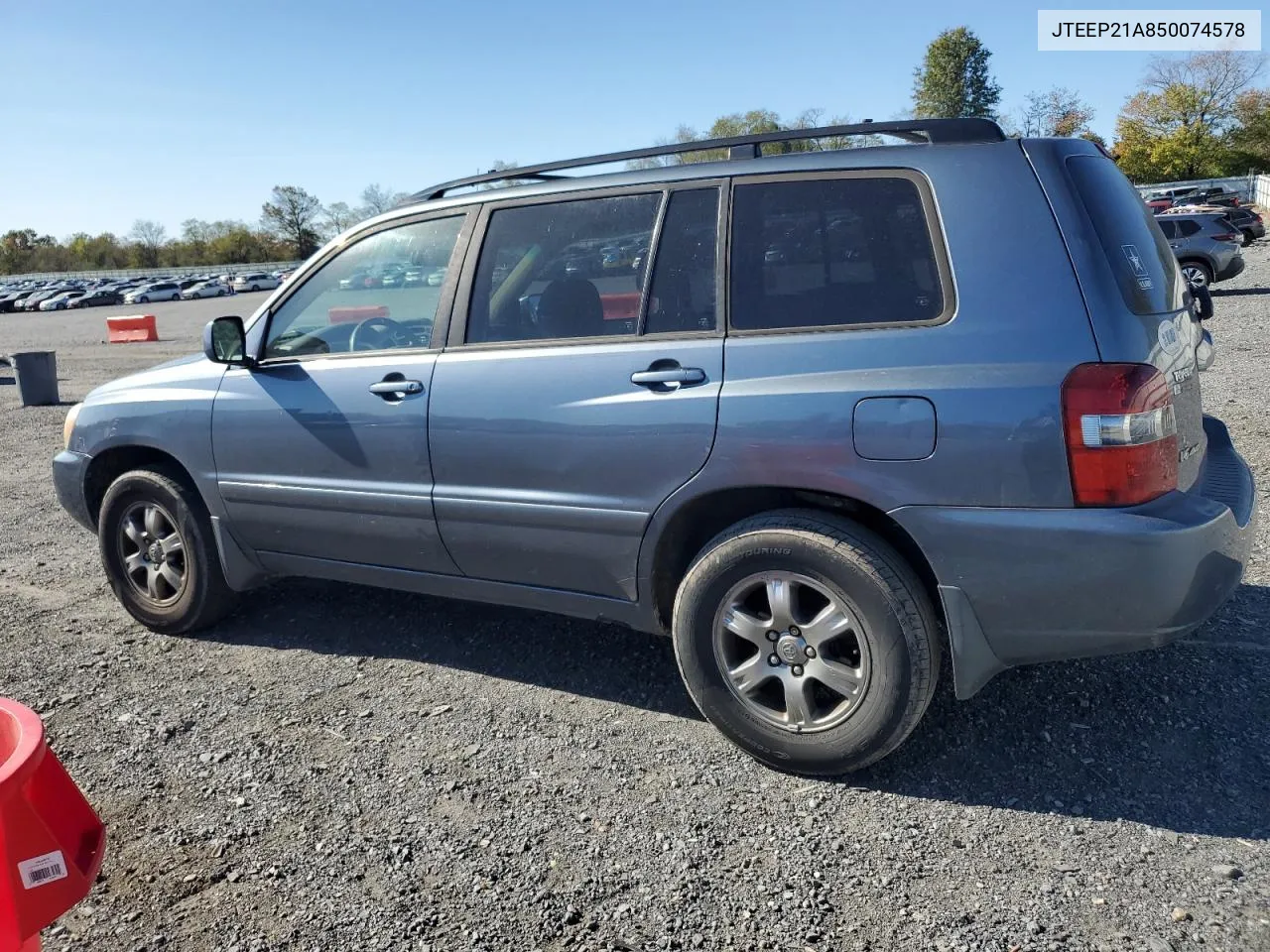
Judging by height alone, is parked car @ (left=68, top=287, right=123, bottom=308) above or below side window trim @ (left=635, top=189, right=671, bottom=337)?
above

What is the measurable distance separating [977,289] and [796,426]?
0.64 metres

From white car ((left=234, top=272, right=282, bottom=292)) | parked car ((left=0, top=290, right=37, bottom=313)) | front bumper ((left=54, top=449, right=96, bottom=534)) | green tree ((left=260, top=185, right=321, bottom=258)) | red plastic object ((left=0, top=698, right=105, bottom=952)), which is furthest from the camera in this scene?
green tree ((left=260, top=185, right=321, bottom=258))

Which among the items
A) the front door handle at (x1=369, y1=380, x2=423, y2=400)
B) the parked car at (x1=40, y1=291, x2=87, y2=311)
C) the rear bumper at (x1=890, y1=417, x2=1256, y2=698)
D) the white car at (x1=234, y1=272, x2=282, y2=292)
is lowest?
the rear bumper at (x1=890, y1=417, x2=1256, y2=698)

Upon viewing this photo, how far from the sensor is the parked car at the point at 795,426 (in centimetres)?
276

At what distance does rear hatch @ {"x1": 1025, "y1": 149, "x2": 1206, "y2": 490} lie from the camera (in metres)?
2.75

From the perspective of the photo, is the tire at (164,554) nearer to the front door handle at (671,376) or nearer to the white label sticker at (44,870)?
the front door handle at (671,376)

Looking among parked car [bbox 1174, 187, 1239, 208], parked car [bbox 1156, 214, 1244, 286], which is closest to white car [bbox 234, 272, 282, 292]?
parked car [bbox 1174, 187, 1239, 208]

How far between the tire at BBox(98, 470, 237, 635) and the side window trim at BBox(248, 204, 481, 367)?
2.56 ft

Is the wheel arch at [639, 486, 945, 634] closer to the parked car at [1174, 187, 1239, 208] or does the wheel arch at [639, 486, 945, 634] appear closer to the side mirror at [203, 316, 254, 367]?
the side mirror at [203, 316, 254, 367]

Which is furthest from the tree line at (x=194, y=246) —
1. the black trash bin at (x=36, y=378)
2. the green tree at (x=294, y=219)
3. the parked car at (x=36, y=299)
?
the black trash bin at (x=36, y=378)

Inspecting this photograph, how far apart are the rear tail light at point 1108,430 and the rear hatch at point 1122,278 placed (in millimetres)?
63

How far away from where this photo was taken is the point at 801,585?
310 centimetres

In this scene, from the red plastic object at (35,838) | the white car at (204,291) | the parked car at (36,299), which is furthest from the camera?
the white car at (204,291)

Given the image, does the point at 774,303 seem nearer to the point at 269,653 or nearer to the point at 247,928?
the point at 247,928
